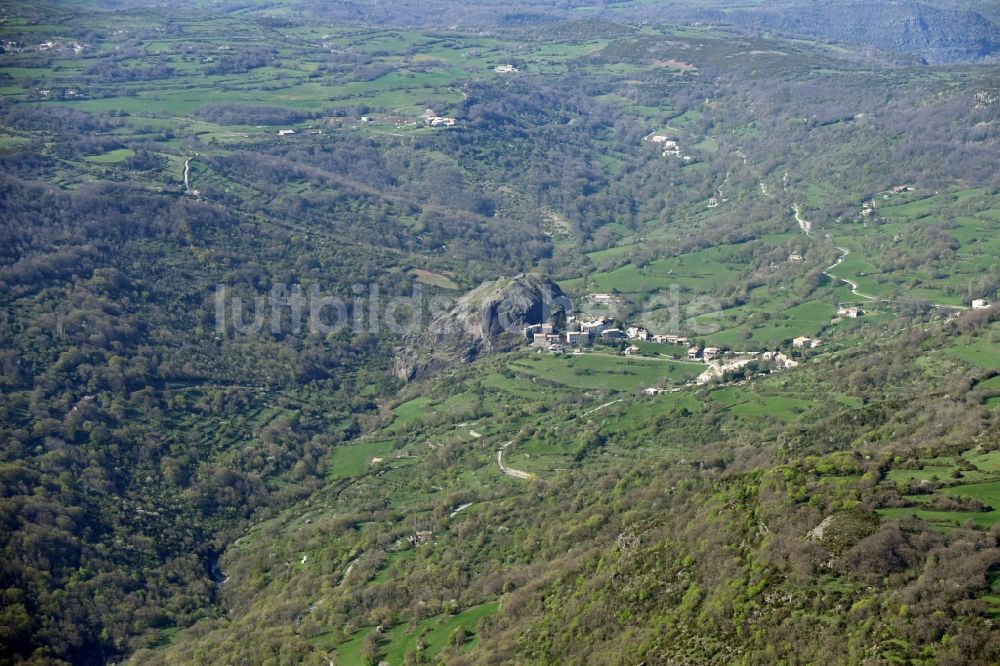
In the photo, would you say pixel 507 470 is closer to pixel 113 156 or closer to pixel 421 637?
pixel 421 637

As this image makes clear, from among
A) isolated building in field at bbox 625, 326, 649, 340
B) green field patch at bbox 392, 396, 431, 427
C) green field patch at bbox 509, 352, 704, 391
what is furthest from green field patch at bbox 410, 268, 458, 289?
green field patch at bbox 392, 396, 431, 427

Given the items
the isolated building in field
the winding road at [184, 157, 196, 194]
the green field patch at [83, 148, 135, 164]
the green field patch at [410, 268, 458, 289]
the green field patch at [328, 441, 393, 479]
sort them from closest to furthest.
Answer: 1. the green field patch at [328, 441, 393, 479]
2. the isolated building in field
3. the green field patch at [410, 268, 458, 289]
4. the winding road at [184, 157, 196, 194]
5. the green field patch at [83, 148, 135, 164]

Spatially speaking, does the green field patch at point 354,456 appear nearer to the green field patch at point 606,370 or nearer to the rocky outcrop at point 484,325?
the green field patch at point 606,370

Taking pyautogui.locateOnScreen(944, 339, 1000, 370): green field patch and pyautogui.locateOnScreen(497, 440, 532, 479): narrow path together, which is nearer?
pyautogui.locateOnScreen(944, 339, 1000, 370): green field patch

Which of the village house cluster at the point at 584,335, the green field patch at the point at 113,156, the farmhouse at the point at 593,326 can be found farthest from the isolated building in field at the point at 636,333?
the green field patch at the point at 113,156

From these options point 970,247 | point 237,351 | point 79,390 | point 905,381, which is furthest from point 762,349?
point 79,390

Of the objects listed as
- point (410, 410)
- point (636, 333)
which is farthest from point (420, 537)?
point (636, 333)

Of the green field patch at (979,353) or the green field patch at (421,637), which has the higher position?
the green field patch at (979,353)

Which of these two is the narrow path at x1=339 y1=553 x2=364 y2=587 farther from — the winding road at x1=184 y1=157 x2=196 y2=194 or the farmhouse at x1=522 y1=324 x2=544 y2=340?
the winding road at x1=184 y1=157 x2=196 y2=194

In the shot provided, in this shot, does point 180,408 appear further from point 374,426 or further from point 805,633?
point 805,633
